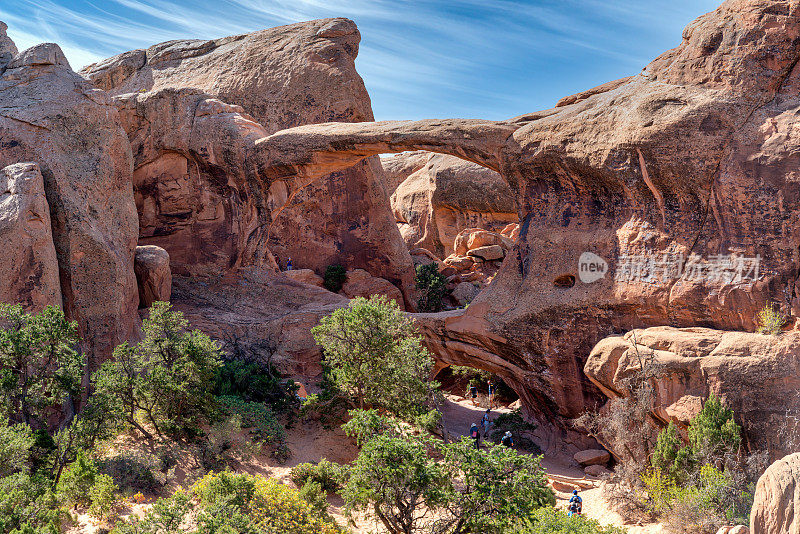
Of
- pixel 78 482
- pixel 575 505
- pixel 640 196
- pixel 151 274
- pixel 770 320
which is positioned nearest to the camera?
pixel 78 482

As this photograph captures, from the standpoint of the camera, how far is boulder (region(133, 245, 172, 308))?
24.3 m

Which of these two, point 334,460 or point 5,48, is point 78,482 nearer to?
point 334,460

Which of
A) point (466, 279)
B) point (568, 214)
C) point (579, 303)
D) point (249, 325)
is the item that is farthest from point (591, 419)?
point (466, 279)

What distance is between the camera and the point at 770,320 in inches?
679

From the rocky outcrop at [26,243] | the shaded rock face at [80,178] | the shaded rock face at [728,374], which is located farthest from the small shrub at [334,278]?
the shaded rock face at [728,374]

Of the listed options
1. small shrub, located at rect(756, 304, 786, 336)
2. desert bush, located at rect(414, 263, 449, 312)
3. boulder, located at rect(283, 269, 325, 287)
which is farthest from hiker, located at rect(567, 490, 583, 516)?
desert bush, located at rect(414, 263, 449, 312)

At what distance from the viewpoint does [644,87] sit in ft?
65.8

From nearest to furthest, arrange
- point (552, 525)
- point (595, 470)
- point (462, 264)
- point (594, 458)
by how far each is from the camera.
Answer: point (552, 525)
point (595, 470)
point (594, 458)
point (462, 264)

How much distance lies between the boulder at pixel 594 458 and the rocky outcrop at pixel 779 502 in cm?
1091

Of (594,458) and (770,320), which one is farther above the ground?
(770,320)

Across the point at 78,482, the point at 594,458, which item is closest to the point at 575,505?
the point at 594,458

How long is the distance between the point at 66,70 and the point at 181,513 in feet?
56.7

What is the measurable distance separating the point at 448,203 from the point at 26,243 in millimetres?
27035

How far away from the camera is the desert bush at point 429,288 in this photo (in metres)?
34.8
